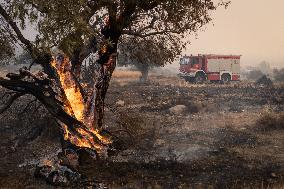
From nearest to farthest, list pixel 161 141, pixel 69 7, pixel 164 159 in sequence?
pixel 69 7 → pixel 164 159 → pixel 161 141

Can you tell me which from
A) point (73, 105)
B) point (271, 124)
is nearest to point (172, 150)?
point (73, 105)

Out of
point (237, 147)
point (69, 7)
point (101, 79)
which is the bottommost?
point (237, 147)

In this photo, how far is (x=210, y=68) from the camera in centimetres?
3841

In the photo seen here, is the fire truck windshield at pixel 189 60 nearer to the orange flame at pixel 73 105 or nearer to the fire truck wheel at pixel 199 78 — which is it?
the fire truck wheel at pixel 199 78

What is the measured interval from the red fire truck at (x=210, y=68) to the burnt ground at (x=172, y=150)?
17.2 meters

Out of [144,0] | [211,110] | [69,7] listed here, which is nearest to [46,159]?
[69,7]

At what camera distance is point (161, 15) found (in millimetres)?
12062

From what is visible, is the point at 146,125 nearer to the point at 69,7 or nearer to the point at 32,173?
the point at 32,173

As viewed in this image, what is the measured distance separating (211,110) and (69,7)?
13.8m

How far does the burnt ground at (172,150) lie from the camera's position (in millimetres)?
10055

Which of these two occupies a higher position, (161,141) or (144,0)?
(144,0)

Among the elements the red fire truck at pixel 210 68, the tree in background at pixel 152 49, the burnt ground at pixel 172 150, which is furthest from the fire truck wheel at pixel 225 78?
the tree in background at pixel 152 49

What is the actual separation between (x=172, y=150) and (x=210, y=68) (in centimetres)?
2640

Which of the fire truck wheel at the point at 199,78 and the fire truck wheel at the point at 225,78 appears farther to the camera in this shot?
the fire truck wheel at the point at 225,78
